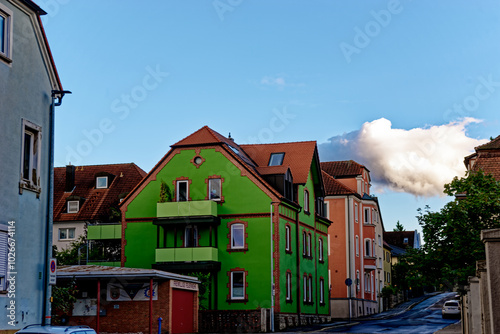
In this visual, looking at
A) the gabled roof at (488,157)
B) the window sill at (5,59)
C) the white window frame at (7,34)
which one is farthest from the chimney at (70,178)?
the window sill at (5,59)

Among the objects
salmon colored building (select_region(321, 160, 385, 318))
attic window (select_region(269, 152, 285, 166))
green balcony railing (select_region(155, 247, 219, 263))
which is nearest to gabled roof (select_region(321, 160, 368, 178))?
salmon colored building (select_region(321, 160, 385, 318))

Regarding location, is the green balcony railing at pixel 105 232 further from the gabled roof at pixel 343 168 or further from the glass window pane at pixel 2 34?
the glass window pane at pixel 2 34

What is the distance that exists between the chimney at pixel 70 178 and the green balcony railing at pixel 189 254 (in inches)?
922

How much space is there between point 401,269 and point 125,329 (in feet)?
60.4

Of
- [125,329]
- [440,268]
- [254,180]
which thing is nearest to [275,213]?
[254,180]

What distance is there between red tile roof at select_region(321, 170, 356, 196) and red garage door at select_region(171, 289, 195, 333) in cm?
3009

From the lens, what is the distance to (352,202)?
217ft

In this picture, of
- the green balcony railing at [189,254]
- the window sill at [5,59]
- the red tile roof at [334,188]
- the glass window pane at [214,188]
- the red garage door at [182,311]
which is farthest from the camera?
the red tile roof at [334,188]

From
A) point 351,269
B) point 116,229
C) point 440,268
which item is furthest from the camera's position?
point 351,269

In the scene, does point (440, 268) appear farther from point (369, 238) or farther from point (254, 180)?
point (369, 238)

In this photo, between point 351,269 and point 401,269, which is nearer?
point 401,269

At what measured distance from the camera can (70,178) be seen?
6644 centimetres

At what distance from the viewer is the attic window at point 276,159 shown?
5226 cm

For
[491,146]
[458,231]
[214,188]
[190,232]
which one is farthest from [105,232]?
[491,146]
